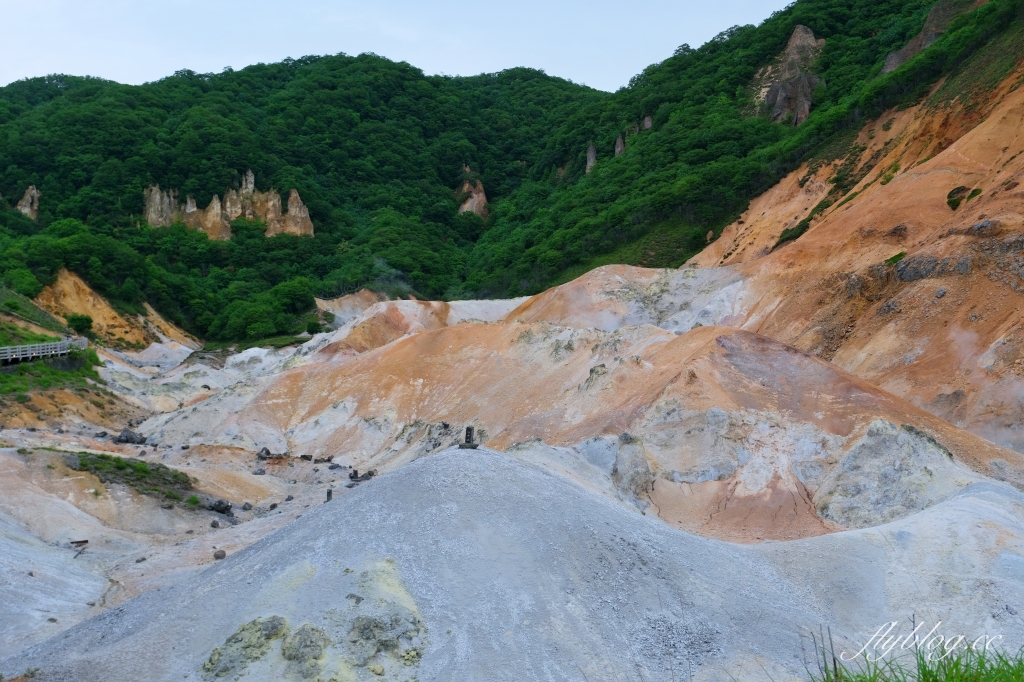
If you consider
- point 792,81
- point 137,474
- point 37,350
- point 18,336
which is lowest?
point 137,474

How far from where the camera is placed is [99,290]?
67938 millimetres

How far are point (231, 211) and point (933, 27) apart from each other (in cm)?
6812

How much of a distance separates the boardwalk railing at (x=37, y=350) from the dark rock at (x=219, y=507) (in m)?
18.1

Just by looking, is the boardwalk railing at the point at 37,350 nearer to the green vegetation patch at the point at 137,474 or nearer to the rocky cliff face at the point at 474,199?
the green vegetation patch at the point at 137,474

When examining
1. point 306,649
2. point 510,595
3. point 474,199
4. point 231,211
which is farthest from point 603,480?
point 474,199

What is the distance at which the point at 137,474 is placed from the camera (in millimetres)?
24156

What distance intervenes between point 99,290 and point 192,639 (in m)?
63.1

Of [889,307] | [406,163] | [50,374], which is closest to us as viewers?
[889,307]

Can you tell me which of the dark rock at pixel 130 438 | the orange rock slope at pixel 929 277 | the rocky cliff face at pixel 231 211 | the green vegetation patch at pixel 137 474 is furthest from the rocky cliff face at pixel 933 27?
the rocky cliff face at pixel 231 211

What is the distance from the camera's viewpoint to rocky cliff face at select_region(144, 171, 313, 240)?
9300 centimetres

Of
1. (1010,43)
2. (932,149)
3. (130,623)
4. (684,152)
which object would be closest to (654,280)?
(932,149)

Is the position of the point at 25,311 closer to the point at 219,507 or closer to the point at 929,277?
the point at 219,507

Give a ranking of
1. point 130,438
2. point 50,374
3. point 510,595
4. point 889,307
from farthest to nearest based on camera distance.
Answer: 1. point 50,374
2. point 130,438
3. point 889,307
4. point 510,595

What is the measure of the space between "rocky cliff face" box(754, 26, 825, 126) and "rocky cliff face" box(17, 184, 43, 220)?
6827 centimetres
